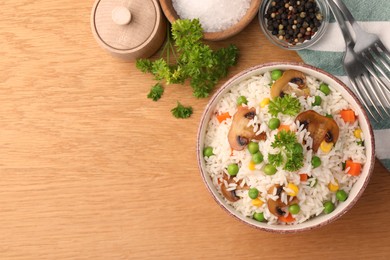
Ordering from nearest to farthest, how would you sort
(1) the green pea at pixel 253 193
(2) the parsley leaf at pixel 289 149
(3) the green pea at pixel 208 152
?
(2) the parsley leaf at pixel 289 149, (1) the green pea at pixel 253 193, (3) the green pea at pixel 208 152

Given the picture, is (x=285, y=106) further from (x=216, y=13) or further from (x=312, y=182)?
(x=216, y=13)

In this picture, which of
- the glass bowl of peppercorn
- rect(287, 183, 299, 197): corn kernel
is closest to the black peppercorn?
the glass bowl of peppercorn

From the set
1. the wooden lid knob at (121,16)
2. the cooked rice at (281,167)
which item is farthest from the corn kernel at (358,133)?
the wooden lid knob at (121,16)

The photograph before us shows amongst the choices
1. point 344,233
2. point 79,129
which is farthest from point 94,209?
point 344,233

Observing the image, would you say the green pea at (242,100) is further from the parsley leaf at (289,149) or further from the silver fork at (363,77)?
the silver fork at (363,77)

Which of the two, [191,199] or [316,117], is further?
[191,199]

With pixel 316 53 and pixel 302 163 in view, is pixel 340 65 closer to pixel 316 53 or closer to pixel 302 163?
pixel 316 53
